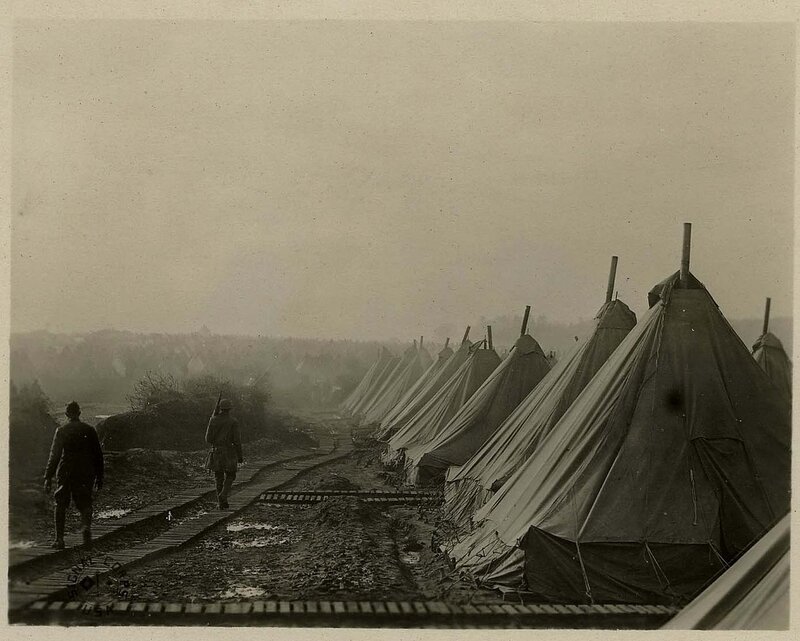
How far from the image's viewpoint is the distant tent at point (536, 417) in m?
9.02

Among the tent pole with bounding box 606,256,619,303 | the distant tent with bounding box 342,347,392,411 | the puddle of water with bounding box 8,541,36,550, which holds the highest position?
the tent pole with bounding box 606,256,619,303

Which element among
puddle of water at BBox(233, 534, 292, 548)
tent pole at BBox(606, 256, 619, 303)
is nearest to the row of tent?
tent pole at BBox(606, 256, 619, 303)

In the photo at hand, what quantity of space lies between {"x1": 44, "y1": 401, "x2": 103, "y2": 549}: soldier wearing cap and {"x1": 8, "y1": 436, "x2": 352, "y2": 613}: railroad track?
425mm

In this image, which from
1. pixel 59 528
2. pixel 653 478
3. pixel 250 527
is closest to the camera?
pixel 653 478

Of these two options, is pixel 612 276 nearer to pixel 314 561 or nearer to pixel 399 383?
pixel 314 561

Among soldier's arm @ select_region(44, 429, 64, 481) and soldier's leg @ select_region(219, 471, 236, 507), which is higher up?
soldier's arm @ select_region(44, 429, 64, 481)

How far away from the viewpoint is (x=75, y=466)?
828 cm

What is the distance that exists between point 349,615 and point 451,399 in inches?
387

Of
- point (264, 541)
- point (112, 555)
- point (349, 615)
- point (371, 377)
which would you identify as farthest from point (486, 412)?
point (371, 377)

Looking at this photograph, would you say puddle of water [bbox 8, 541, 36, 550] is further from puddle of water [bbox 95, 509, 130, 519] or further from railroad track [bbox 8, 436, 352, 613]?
puddle of water [bbox 95, 509, 130, 519]

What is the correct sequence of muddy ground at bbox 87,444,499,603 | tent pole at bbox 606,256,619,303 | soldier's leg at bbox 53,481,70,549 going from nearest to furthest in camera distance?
1. muddy ground at bbox 87,444,499,603
2. soldier's leg at bbox 53,481,70,549
3. tent pole at bbox 606,256,619,303

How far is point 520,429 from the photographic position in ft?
31.2

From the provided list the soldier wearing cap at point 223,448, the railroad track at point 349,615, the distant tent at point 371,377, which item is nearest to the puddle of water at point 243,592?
the railroad track at point 349,615

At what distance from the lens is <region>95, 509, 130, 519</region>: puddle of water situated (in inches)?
396
